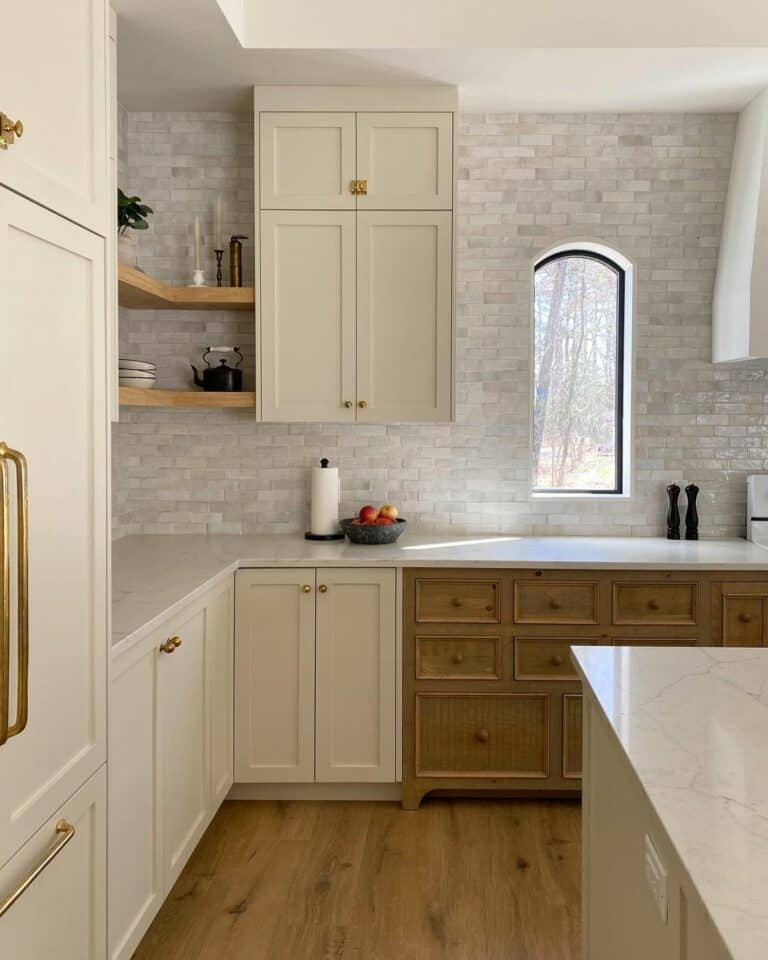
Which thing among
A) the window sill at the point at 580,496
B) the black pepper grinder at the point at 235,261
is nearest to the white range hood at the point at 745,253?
Result: the window sill at the point at 580,496

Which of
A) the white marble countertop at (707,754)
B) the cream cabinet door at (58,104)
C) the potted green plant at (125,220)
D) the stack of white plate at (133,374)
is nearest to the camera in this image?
the white marble countertop at (707,754)

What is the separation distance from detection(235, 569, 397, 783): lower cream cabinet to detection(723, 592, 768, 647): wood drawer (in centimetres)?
123

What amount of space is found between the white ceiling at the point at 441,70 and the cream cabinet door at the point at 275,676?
6.15ft

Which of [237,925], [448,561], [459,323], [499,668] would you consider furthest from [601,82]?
[237,925]

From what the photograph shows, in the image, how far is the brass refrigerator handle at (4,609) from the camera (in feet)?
4.64

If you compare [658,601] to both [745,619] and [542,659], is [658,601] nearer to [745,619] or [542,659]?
[745,619]

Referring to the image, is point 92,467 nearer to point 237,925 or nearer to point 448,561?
point 237,925

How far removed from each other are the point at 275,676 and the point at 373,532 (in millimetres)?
675

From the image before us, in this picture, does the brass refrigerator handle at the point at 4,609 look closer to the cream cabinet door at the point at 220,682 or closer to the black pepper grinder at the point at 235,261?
the cream cabinet door at the point at 220,682

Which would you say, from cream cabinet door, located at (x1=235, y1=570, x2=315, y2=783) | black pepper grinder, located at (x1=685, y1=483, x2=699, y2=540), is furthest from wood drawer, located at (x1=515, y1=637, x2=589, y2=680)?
black pepper grinder, located at (x1=685, y1=483, x2=699, y2=540)

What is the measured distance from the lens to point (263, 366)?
3.71 metres

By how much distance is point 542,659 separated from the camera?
11.4 feet

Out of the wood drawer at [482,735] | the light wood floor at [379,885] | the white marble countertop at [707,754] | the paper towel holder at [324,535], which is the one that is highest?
the paper towel holder at [324,535]

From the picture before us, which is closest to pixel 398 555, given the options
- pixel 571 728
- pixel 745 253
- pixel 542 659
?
pixel 542 659
